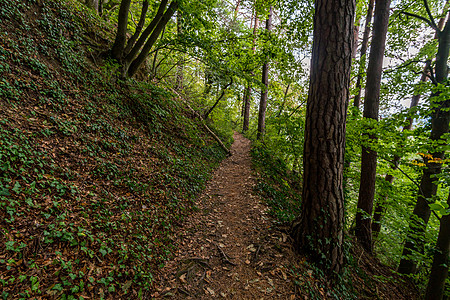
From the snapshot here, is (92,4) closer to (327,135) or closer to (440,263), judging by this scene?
(327,135)

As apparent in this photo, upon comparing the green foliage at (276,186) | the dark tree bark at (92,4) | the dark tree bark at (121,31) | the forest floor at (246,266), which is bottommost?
the forest floor at (246,266)

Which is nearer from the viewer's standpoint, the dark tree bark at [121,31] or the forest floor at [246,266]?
the forest floor at [246,266]

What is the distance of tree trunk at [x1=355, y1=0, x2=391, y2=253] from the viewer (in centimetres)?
521

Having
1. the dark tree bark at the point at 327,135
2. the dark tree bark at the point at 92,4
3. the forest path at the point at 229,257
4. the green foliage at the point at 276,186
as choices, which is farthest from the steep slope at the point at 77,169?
the dark tree bark at the point at 327,135

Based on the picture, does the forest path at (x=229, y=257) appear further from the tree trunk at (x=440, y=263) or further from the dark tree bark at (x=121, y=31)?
the dark tree bark at (x=121, y=31)

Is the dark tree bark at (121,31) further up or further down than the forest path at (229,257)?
further up

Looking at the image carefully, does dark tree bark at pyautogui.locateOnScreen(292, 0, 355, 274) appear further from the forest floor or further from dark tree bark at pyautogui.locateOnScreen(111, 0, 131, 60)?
dark tree bark at pyautogui.locateOnScreen(111, 0, 131, 60)

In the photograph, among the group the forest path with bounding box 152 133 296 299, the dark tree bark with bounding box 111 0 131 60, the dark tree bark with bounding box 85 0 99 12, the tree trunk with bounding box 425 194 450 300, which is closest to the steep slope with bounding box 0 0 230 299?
the forest path with bounding box 152 133 296 299

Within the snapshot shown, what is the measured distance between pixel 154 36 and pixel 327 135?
6446 mm

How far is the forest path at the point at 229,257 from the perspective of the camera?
123 inches

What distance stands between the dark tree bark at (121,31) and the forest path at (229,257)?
5.69m

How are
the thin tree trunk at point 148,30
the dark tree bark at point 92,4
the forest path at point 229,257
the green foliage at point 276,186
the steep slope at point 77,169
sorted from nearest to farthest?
the steep slope at point 77,169
the forest path at point 229,257
the green foliage at point 276,186
the thin tree trunk at point 148,30
the dark tree bark at point 92,4

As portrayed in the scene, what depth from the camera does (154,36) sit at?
22.2 feet

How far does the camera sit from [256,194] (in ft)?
21.1
